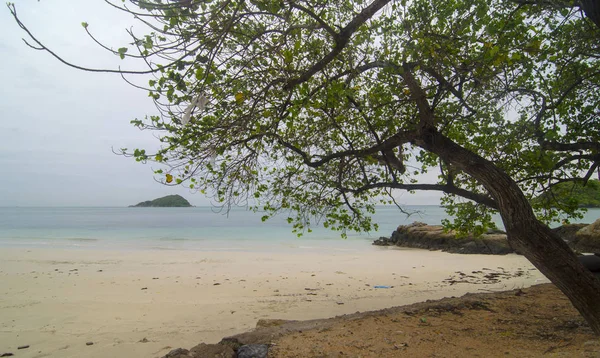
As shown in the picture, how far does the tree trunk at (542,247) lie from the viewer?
3.97 meters

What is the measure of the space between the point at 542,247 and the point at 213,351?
3.79 meters

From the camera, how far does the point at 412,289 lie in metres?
9.58

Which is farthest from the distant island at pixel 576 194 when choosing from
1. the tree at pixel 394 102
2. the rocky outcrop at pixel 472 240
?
the rocky outcrop at pixel 472 240

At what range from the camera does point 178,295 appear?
8.87 m

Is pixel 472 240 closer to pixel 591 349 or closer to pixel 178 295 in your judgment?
pixel 178 295

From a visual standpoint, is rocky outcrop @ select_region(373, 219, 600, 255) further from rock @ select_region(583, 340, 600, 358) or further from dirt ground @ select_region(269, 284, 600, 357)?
rock @ select_region(583, 340, 600, 358)

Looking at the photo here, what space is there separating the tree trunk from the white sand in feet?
13.6

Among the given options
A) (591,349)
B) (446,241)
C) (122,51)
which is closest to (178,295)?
(122,51)

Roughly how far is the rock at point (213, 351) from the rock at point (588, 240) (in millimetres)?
16961

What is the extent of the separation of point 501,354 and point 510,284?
264 inches

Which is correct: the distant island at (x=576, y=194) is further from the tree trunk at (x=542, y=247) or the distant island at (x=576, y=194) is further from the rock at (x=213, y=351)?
the rock at (x=213, y=351)

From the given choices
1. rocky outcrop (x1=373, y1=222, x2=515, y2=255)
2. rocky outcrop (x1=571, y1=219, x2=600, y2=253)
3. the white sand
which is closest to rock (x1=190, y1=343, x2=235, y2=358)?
the white sand

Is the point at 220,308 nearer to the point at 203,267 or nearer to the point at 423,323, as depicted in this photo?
the point at 423,323

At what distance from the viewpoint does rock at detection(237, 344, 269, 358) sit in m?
4.10
